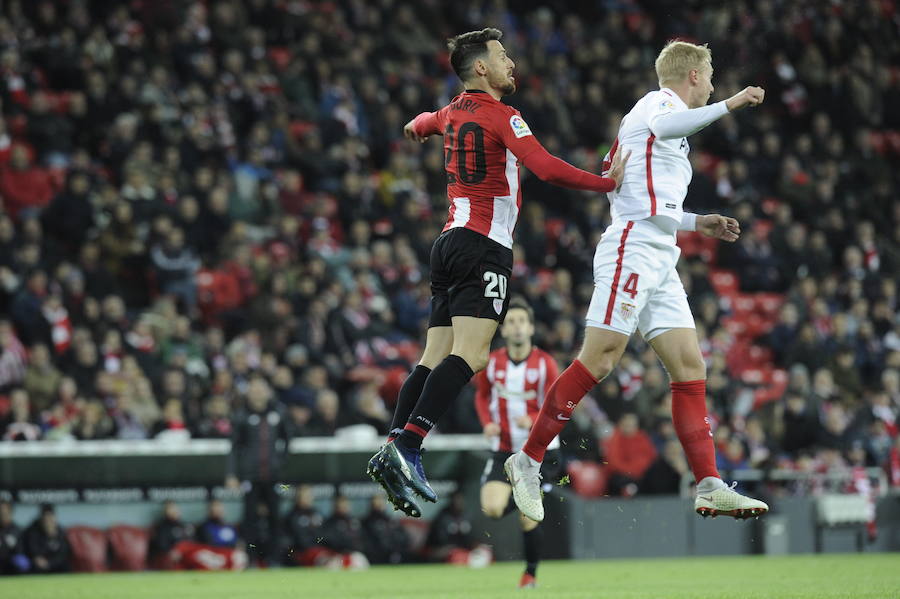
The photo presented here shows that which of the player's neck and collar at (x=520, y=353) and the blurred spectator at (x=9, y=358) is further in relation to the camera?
the blurred spectator at (x=9, y=358)

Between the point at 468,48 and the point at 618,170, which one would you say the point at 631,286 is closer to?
the point at 618,170

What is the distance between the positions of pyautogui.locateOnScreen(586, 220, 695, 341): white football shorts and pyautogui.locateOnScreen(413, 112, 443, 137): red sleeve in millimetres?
1174

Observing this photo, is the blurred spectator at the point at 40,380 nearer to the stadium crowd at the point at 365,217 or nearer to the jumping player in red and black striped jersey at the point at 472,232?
the stadium crowd at the point at 365,217

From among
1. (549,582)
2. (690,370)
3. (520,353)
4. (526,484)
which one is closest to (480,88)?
(690,370)

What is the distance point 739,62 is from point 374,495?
1147cm

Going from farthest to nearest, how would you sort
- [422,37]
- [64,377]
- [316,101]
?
[422,37] < [316,101] < [64,377]

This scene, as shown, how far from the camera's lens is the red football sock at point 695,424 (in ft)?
24.9

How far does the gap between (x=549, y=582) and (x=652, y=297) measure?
4.93 metres

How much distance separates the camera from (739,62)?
75.7 ft

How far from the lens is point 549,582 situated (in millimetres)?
11789

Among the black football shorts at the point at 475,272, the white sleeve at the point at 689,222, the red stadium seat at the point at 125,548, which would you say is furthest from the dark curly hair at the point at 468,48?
the red stadium seat at the point at 125,548

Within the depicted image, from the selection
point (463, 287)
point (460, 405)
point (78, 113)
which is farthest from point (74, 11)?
point (463, 287)

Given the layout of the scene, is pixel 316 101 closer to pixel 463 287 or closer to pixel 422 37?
pixel 422 37

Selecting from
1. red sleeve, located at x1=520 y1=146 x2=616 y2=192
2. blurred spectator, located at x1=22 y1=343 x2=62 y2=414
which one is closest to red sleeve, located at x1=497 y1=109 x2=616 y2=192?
red sleeve, located at x1=520 y1=146 x2=616 y2=192
